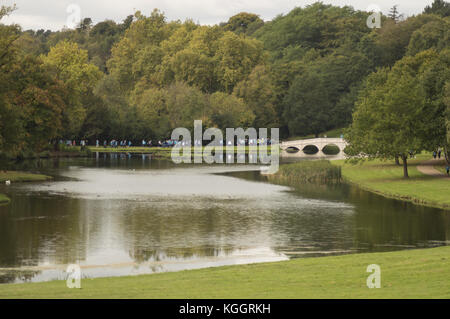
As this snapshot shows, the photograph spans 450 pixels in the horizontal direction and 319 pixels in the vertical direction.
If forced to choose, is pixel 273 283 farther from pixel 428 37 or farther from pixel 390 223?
pixel 428 37

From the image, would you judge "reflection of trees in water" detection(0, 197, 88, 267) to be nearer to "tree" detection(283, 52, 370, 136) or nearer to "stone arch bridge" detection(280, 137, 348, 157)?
"stone arch bridge" detection(280, 137, 348, 157)

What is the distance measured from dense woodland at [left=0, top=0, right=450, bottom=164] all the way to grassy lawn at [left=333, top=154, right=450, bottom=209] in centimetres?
1258

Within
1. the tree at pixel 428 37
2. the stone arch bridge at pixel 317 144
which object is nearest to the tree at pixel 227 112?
the stone arch bridge at pixel 317 144

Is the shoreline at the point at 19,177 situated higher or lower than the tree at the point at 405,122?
lower

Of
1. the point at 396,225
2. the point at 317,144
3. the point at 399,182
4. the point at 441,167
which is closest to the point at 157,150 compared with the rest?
the point at 317,144

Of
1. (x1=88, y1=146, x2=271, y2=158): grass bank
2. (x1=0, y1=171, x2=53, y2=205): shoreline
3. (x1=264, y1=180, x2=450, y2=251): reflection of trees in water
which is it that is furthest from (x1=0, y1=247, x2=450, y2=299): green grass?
(x1=88, y1=146, x2=271, y2=158): grass bank

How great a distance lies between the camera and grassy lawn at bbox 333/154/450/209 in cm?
4551

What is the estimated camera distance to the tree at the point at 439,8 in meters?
170

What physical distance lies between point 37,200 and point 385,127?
31.8 metres

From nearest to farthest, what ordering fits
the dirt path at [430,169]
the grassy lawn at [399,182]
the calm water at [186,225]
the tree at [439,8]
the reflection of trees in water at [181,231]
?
the calm water at [186,225] < the reflection of trees in water at [181,231] < the grassy lawn at [399,182] < the dirt path at [430,169] < the tree at [439,8]

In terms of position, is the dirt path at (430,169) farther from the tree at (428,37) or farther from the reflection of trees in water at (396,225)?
the tree at (428,37)

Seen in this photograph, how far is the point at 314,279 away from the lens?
18.4m

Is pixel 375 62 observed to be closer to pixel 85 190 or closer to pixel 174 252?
pixel 85 190

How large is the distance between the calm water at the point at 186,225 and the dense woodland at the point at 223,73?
30.7 meters
